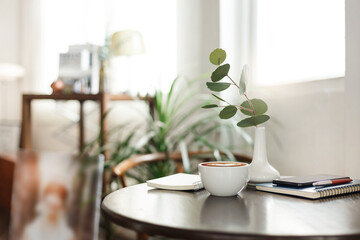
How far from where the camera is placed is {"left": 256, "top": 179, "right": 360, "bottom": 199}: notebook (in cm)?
100

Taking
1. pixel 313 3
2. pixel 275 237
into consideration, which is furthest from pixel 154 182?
pixel 313 3

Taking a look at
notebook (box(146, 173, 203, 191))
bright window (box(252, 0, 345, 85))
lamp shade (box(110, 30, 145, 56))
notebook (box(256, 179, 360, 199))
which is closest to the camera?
notebook (box(256, 179, 360, 199))

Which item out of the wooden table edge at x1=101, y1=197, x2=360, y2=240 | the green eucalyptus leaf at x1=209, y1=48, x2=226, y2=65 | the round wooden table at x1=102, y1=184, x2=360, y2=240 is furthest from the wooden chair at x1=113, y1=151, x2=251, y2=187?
the wooden table edge at x1=101, y1=197, x2=360, y2=240

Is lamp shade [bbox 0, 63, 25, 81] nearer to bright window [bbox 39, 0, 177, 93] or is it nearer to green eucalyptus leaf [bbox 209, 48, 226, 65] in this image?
bright window [bbox 39, 0, 177, 93]

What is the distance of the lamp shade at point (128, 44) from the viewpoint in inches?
107

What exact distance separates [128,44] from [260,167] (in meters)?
1.74

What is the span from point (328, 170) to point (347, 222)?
0.98 meters

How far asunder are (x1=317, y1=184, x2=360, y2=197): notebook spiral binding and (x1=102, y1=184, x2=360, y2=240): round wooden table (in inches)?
0.6

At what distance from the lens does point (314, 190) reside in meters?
1.01

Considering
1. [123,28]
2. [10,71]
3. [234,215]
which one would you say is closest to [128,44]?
[123,28]

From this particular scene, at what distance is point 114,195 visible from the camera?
1.09 m

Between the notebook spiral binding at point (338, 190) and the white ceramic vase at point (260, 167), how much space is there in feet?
0.59

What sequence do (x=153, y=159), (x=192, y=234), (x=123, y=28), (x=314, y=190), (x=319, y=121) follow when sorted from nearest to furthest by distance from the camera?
(x=192, y=234) → (x=314, y=190) → (x=319, y=121) → (x=153, y=159) → (x=123, y=28)

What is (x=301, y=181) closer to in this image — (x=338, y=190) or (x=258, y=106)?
(x=338, y=190)
